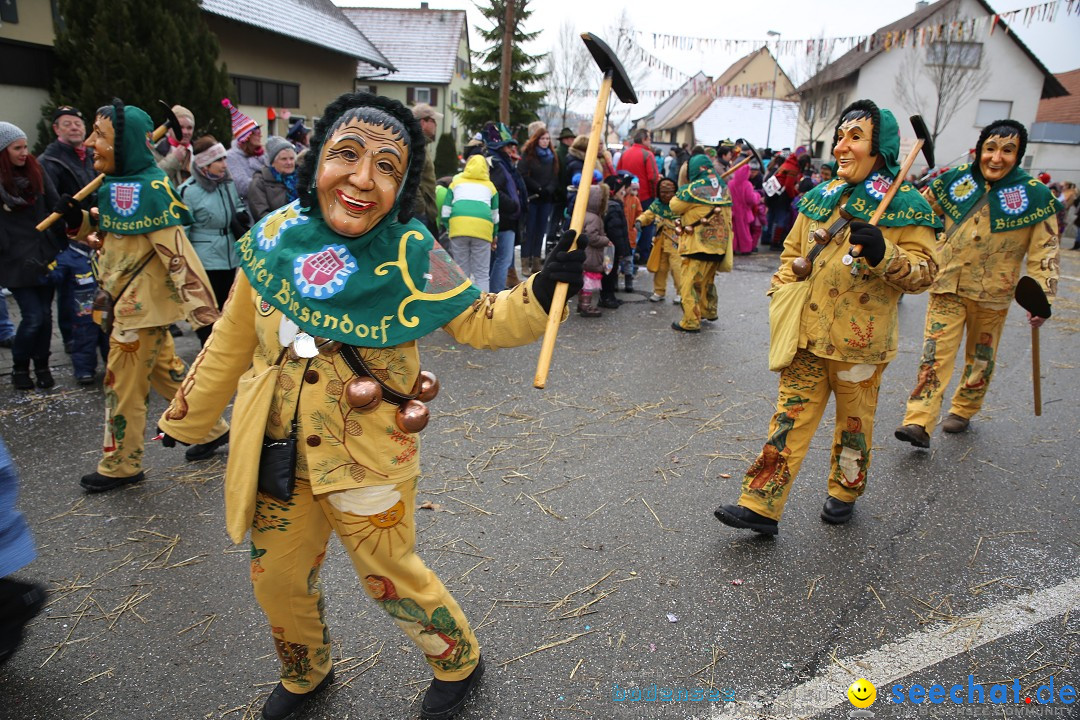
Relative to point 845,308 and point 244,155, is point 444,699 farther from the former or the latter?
point 244,155

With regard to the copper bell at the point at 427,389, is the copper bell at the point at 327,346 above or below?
above

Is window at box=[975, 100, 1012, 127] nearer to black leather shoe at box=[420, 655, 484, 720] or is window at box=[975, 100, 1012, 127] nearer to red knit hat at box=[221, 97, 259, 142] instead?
red knit hat at box=[221, 97, 259, 142]

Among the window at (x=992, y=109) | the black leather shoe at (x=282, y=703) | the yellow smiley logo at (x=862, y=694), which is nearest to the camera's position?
the black leather shoe at (x=282, y=703)

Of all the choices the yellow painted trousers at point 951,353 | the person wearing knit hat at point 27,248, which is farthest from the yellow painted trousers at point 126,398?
the yellow painted trousers at point 951,353

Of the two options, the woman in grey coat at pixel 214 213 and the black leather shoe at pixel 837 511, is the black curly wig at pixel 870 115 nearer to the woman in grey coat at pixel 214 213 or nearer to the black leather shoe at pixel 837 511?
the black leather shoe at pixel 837 511

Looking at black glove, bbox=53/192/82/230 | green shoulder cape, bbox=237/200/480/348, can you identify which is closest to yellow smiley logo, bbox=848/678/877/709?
green shoulder cape, bbox=237/200/480/348

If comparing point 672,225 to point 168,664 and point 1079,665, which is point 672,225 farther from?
point 168,664

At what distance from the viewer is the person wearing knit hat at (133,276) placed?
3.97 metres

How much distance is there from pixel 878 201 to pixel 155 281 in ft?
12.7

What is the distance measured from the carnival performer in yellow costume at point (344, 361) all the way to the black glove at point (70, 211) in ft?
8.90

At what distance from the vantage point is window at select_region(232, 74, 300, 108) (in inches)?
679

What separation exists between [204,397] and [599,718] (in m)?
1.76

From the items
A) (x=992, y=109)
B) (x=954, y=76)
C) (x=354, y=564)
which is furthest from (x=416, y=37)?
(x=354, y=564)

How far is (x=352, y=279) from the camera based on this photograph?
7.25 ft
